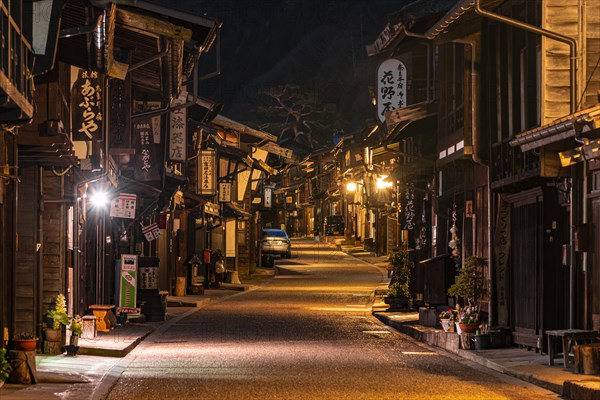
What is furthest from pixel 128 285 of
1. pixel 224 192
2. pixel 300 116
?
pixel 300 116

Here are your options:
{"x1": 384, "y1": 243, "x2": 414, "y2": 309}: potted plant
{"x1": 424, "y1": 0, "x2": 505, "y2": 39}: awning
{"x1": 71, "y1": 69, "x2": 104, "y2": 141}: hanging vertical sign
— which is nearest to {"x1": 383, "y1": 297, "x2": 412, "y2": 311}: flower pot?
{"x1": 384, "y1": 243, "x2": 414, "y2": 309}: potted plant

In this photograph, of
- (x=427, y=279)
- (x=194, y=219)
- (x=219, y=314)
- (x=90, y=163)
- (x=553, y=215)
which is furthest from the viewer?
(x=194, y=219)

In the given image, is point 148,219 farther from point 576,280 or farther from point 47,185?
point 576,280

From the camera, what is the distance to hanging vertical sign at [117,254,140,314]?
3097cm

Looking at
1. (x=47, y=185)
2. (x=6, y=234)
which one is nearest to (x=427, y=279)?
(x=47, y=185)

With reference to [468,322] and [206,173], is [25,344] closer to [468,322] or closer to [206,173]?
[468,322]

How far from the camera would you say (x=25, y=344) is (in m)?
A: 17.0

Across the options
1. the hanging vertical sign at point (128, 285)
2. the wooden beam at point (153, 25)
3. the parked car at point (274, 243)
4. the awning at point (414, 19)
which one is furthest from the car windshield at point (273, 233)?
the wooden beam at point (153, 25)

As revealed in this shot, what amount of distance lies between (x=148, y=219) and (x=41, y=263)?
1983 cm

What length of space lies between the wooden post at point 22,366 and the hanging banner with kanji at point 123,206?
48.3 ft

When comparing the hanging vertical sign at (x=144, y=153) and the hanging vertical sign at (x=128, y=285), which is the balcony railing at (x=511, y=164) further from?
the hanging vertical sign at (x=144, y=153)

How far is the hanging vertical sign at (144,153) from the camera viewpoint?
35.2 meters

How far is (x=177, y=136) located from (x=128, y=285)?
8.99 m

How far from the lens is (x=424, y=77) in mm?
40125
